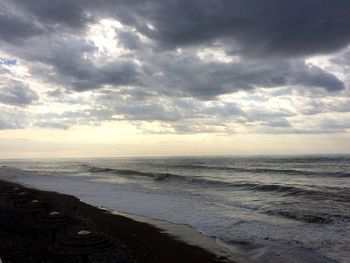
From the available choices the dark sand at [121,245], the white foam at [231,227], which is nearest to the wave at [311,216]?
the white foam at [231,227]

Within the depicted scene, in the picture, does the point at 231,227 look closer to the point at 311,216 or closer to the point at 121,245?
the point at 311,216

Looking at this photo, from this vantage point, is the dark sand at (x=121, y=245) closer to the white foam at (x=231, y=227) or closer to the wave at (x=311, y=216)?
the white foam at (x=231, y=227)

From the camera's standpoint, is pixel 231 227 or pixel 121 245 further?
pixel 231 227

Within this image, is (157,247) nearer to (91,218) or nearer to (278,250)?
(278,250)

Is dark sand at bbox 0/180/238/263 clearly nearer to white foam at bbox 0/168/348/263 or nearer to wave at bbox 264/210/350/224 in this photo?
white foam at bbox 0/168/348/263

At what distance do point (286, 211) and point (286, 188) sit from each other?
450 inches

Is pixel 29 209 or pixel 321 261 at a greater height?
pixel 29 209

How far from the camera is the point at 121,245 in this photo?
1085cm

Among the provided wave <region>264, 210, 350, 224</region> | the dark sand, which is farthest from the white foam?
wave <region>264, 210, 350, 224</region>

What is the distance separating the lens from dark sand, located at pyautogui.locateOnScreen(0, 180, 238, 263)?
9.30 meters

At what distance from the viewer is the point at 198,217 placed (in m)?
17.1

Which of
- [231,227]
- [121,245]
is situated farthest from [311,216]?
[121,245]

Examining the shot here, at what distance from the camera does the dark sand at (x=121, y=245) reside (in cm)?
930

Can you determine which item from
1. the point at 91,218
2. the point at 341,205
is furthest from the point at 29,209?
the point at 341,205
